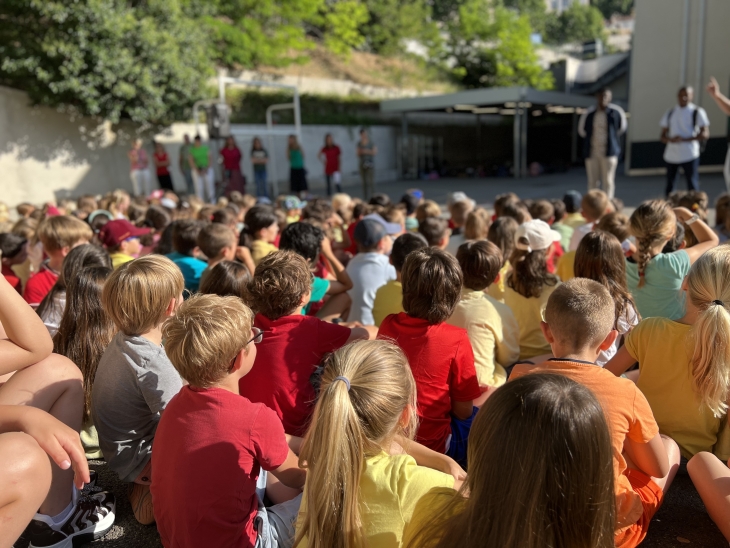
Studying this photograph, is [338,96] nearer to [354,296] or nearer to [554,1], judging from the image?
[354,296]

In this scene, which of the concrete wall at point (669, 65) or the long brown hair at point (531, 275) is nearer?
the long brown hair at point (531, 275)

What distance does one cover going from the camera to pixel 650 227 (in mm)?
3539

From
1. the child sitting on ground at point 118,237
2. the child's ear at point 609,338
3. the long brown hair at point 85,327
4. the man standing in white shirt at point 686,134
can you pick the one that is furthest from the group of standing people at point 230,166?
the child's ear at point 609,338

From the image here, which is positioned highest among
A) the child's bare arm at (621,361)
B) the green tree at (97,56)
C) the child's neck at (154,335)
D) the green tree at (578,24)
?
the green tree at (578,24)

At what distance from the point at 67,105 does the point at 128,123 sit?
6.12 feet

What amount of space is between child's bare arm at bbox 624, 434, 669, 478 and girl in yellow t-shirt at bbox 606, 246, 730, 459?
378 mm

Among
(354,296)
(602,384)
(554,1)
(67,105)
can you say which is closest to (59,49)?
(67,105)

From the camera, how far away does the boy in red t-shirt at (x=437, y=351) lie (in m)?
2.48

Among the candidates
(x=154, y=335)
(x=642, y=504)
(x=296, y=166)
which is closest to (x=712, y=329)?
(x=642, y=504)

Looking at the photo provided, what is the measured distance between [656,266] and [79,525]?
128 inches

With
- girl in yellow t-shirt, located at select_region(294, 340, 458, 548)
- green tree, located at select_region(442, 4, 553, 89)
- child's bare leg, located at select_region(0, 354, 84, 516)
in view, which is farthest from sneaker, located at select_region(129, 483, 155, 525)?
green tree, located at select_region(442, 4, 553, 89)

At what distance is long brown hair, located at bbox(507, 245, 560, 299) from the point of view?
3671 mm

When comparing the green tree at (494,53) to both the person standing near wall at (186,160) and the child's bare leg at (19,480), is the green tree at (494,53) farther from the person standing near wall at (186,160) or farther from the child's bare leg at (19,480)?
the child's bare leg at (19,480)

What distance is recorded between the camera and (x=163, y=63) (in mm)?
15195
